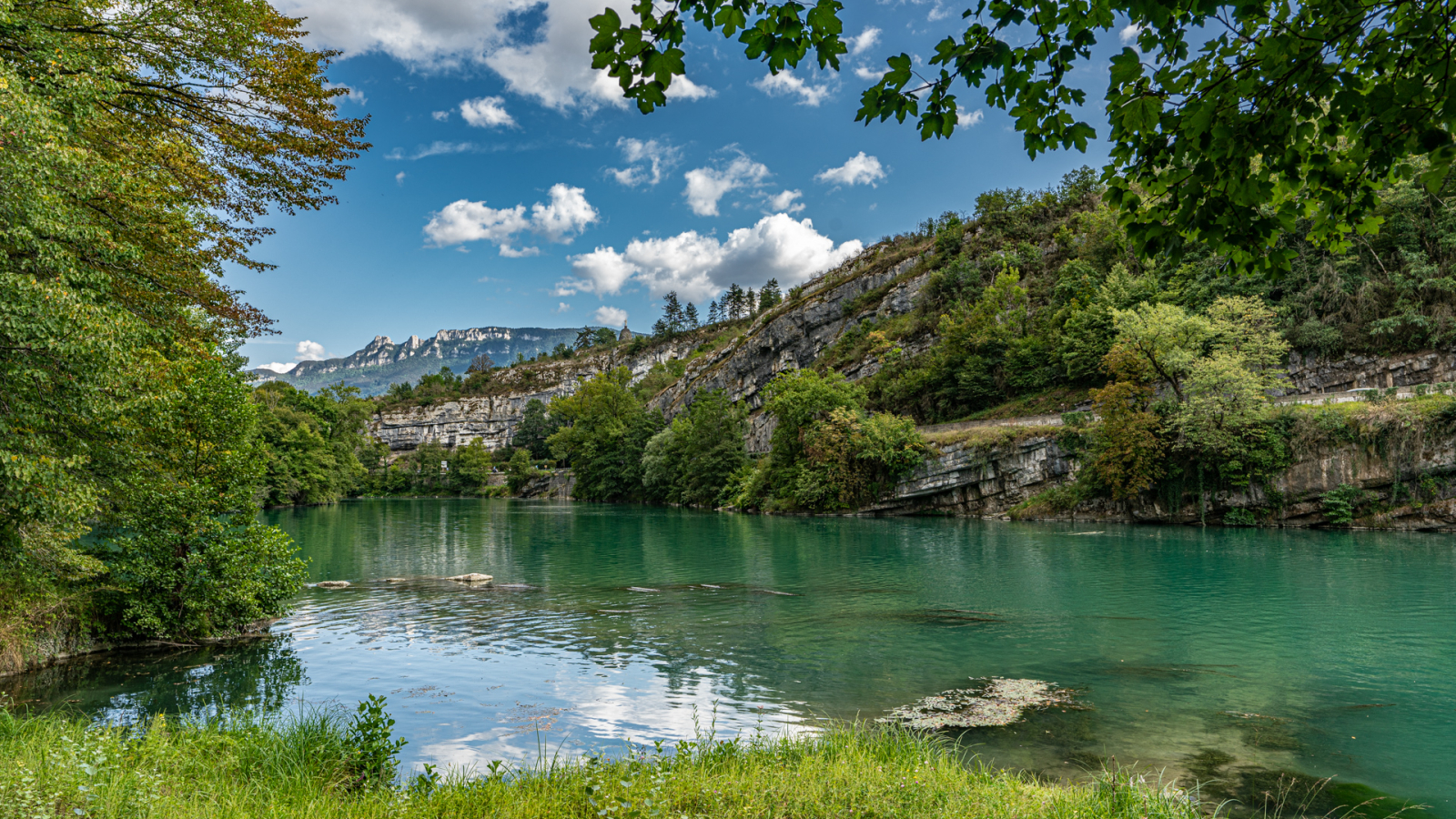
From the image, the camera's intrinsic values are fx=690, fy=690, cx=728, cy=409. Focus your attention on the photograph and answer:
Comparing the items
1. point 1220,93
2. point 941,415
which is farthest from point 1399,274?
point 1220,93

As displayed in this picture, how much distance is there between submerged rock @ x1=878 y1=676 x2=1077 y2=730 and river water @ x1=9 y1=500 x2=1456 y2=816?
0.37m

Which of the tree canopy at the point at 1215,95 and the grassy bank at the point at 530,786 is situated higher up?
the tree canopy at the point at 1215,95

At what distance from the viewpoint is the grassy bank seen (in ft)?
17.5

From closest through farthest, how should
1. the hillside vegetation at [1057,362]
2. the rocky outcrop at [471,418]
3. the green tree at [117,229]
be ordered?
the green tree at [117,229], the hillside vegetation at [1057,362], the rocky outcrop at [471,418]

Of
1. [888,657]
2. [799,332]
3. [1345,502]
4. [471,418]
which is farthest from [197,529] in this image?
[471,418]

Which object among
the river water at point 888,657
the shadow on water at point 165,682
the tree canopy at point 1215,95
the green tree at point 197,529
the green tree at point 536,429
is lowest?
the river water at point 888,657

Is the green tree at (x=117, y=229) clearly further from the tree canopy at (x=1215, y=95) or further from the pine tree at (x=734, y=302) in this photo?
the pine tree at (x=734, y=302)

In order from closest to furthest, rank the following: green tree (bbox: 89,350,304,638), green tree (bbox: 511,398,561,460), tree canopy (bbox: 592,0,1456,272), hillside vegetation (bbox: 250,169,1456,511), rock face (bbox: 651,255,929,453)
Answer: tree canopy (bbox: 592,0,1456,272) → green tree (bbox: 89,350,304,638) → hillside vegetation (bbox: 250,169,1456,511) → rock face (bbox: 651,255,929,453) → green tree (bbox: 511,398,561,460)

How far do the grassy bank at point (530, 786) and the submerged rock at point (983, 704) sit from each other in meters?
2.17

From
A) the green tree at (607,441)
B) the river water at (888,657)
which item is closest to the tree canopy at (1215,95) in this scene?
the river water at (888,657)

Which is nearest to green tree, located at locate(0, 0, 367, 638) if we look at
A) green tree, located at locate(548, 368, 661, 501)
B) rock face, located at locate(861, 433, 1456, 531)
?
rock face, located at locate(861, 433, 1456, 531)

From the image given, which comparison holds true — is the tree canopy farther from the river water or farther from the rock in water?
the rock in water

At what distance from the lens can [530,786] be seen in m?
6.25

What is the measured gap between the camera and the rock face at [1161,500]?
33.7 metres
